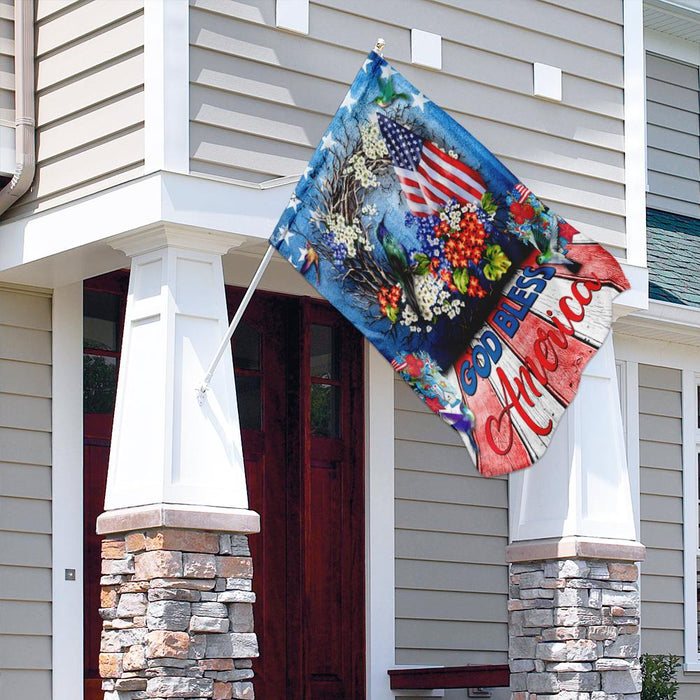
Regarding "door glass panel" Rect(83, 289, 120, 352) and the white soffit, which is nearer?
"door glass panel" Rect(83, 289, 120, 352)

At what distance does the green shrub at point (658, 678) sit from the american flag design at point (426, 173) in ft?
14.7

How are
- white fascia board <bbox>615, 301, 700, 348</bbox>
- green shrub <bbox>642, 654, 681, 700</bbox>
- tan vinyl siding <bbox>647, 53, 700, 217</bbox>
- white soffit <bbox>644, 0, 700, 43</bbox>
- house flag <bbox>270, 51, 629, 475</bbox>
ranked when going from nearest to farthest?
1. house flag <bbox>270, 51, 629, 475</bbox>
2. green shrub <bbox>642, 654, 681, 700</bbox>
3. white fascia board <bbox>615, 301, 700, 348</bbox>
4. white soffit <bbox>644, 0, 700, 43</bbox>
5. tan vinyl siding <bbox>647, 53, 700, 217</bbox>

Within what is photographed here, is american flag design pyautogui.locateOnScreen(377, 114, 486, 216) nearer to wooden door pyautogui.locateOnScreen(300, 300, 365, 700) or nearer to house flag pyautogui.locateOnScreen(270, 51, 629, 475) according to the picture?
house flag pyautogui.locateOnScreen(270, 51, 629, 475)

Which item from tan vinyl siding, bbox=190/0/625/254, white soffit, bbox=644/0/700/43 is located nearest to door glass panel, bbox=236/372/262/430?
tan vinyl siding, bbox=190/0/625/254

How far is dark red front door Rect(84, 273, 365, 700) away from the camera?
9602 mm

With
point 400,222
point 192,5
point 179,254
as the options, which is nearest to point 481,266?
point 400,222

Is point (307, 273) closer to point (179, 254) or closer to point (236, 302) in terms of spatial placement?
point (179, 254)

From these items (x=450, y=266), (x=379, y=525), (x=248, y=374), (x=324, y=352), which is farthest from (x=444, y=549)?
(x=450, y=266)

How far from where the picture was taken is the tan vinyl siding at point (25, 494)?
27.1 feet

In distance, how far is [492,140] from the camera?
8984mm

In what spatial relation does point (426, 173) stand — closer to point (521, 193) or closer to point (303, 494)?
point (521, 193)

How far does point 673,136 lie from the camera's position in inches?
508

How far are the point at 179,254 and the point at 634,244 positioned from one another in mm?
3453

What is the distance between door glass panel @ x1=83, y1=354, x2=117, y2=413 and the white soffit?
5.94 metres
